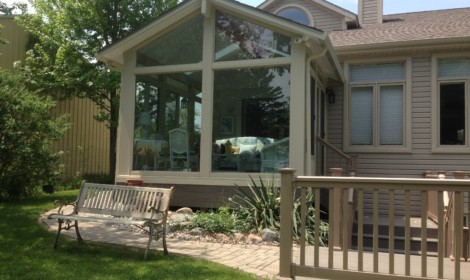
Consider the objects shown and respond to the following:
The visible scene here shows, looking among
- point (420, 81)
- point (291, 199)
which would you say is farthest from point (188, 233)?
point (420, 81)

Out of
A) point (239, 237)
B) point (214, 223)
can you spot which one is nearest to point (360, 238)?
point (239, 237)

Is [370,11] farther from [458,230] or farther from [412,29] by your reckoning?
[458,230]

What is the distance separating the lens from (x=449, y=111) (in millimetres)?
9094

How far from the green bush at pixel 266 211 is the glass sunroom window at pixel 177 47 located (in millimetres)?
2733

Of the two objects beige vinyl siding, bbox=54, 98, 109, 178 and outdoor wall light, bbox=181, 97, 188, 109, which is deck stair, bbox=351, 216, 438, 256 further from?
beige vinyl siding, bbox=54, 98, 109, 178

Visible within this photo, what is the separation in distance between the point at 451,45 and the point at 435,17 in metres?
3.42

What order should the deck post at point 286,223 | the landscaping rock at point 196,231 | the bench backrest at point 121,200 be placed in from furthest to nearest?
the landscaping rock at point 196,231
the bench backrest at point 121,200
the deck post at point 286,223

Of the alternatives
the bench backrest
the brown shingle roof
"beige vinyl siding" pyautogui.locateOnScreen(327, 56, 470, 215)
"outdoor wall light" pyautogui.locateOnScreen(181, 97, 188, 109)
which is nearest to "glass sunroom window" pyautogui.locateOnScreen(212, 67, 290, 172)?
"outdoor wall light" pyautogui.locateOnScreen(181, 97, 188, 109)

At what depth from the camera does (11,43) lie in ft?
44.8

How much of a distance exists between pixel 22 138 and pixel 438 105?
30.0 ft

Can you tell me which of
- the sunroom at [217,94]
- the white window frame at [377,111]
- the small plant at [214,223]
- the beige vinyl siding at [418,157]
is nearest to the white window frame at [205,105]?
the sunroom at [217,94]

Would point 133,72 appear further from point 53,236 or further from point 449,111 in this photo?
point 449,111

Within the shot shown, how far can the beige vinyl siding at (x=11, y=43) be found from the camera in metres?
13.4

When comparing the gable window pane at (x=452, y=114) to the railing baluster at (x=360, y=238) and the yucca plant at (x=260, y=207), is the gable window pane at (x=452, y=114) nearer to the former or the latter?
the yucca plant at (x=260, y=207)
